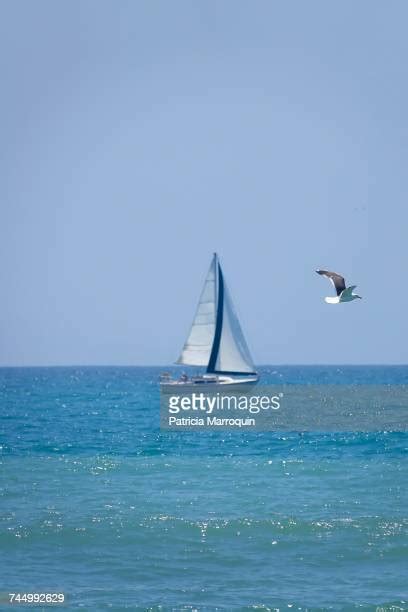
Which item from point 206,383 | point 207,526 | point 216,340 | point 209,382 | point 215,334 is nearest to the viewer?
point 207,526

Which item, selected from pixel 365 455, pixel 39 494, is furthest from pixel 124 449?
pixel 39 494

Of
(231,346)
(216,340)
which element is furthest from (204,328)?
(231,346)

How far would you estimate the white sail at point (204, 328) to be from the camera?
6831 centimetres

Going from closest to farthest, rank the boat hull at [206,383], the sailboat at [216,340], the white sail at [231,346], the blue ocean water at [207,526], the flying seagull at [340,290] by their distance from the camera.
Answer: the blue ocean water at [207,526]
the flying seagull at [340,290]
the sailboat at [216,340]
the white sail at [231,346]
the boat hull at [206,383]

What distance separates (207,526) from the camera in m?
26.5

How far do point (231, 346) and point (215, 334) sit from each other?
162 cm

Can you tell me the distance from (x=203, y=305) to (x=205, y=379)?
5.26 meters

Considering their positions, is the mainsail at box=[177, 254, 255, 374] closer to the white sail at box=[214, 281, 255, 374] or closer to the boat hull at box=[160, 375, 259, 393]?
the white sail at box=[214, 281, 255, 374]

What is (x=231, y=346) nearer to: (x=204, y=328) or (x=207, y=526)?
(x=204, y=328)

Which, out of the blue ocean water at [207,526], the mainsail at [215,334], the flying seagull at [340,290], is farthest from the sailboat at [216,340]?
the flying seagull at [340,290]

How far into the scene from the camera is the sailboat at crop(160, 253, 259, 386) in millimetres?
68500

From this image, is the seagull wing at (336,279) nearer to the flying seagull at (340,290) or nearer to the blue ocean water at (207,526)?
the flying seagull at (340,290)

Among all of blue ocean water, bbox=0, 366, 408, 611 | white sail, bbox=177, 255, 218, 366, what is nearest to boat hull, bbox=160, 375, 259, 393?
white sail, bbox=177, 255, 218, 366

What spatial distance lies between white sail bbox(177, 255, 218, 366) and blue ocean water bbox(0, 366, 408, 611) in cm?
2468
